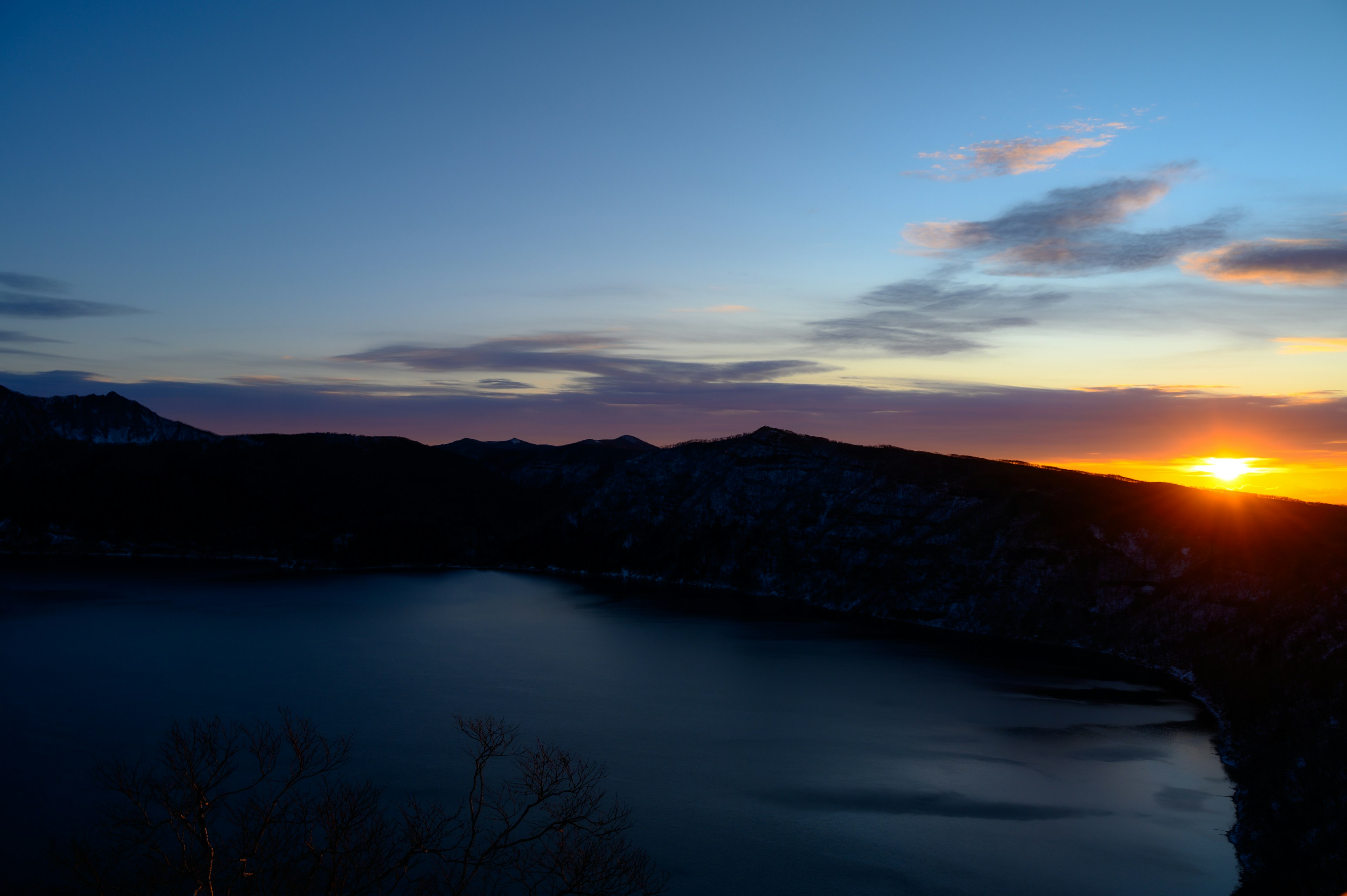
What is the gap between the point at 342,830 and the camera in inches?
765

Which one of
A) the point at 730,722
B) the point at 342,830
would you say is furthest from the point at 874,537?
the point at 342,830

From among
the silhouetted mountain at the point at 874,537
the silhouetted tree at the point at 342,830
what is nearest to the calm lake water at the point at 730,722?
the silhouetted tree at the point at 342,830

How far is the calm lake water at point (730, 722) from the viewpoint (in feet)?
122

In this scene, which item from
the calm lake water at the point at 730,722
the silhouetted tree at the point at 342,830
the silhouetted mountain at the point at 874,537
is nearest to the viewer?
the silhouetted tree at the point at 342,830

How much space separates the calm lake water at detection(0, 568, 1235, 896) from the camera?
1465 inches

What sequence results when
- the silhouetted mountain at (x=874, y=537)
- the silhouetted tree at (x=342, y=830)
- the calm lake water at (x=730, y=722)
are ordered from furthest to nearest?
the silhouetted mountain at (x=874, y=537)
the calm lake water at (x=730, y=722)
the silhouetted tree at (x=342, y=830)

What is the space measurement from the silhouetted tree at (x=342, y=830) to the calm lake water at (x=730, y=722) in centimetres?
238

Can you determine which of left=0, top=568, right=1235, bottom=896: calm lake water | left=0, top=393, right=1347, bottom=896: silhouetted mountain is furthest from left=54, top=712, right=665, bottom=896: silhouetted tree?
left=0, top=393, right=1347, bottom=896: silhouetted mountain

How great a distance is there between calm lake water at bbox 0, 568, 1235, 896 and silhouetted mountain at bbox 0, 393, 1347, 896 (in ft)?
17.3

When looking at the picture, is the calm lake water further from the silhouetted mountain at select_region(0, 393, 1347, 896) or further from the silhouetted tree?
the silhouetted mountain at select_region(0, 393, 1347, 896)

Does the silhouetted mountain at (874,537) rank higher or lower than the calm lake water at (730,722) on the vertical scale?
higher

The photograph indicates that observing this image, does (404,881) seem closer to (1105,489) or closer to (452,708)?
(452,708)

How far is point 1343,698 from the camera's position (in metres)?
48.6

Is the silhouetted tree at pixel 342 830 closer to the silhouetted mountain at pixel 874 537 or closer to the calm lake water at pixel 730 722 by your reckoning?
the calm lake water at pixel 730 722
